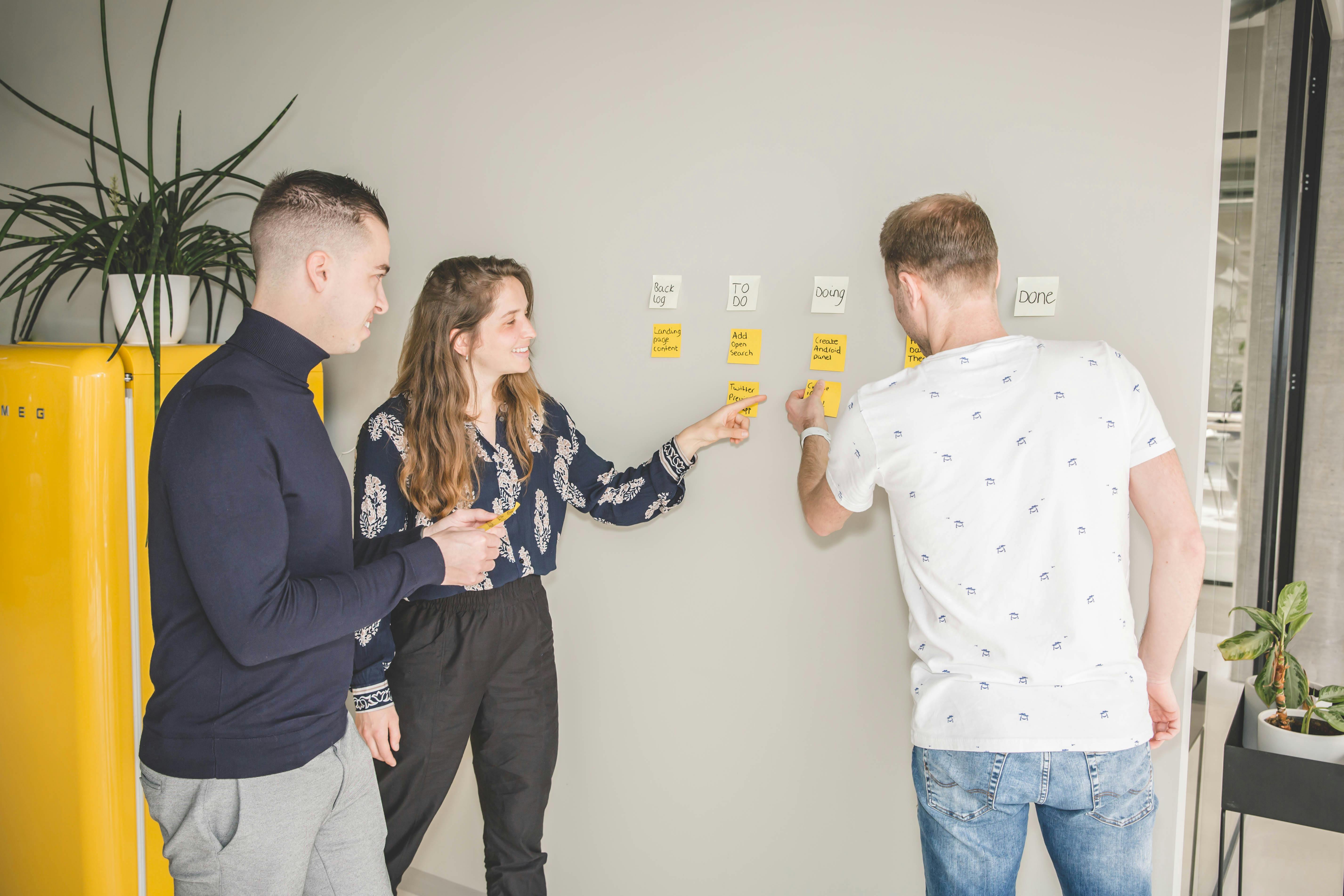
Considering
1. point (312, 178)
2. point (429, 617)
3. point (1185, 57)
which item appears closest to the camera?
point (312, 178)

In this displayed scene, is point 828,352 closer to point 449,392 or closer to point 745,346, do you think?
point 745,346

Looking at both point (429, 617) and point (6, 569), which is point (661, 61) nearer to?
point (429, 617)

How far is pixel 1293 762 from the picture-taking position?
1.49 meters

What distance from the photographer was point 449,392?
5.67 ft

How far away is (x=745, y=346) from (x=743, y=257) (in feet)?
0.67

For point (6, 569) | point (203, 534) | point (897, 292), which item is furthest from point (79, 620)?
point (897, 292)

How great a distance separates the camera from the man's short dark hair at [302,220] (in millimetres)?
1251

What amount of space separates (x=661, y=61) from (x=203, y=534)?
1.46m

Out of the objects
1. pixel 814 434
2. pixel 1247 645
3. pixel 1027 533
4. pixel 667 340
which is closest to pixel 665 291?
pixel 667 340

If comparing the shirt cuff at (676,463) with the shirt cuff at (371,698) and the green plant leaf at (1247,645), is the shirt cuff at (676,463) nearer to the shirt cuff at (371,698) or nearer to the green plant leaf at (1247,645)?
the shirt cuff at (371,698)

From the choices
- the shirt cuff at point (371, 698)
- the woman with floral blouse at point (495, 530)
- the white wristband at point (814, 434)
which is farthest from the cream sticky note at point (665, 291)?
the shirt cuff at point (371, 698)

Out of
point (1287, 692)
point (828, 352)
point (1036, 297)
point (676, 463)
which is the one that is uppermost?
point (1036, 297)

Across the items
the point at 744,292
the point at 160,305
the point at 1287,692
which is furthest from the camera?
the point at 160,305

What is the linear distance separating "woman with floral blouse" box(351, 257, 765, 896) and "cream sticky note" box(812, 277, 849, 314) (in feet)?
0.81
